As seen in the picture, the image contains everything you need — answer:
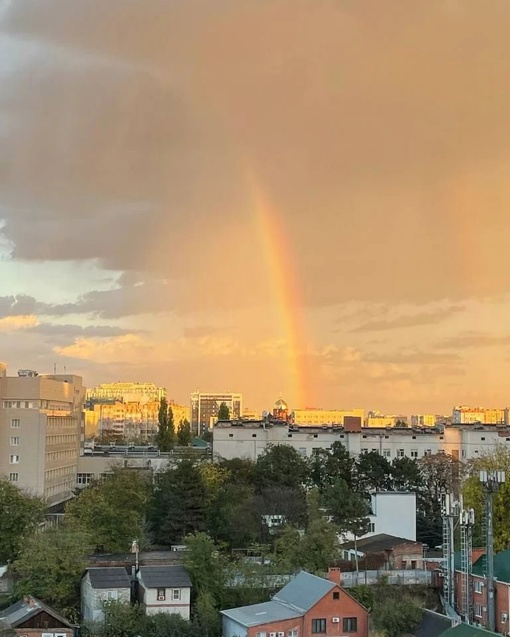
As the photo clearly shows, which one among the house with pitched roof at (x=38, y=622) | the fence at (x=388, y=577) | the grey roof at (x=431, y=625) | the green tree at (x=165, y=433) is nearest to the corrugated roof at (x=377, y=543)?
the fence at (x=388, y=577)

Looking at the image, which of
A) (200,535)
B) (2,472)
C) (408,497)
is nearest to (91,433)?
(2,472)

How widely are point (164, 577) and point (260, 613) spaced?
14.0ft

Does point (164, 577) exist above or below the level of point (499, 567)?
below

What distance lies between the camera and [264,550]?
3881cm

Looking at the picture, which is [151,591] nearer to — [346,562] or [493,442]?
[346,562]

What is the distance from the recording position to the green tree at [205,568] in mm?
33750

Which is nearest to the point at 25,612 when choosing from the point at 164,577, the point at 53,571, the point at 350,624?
the point at 53,571

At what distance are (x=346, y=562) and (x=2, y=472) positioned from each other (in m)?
24.0

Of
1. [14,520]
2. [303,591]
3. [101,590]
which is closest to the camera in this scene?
[303,591]

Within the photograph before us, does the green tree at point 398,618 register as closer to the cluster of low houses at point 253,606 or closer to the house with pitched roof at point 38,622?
the cluster of low houses at point 253,606

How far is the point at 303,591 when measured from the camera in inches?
1255

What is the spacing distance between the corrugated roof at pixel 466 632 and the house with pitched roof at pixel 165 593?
9818 millimetres

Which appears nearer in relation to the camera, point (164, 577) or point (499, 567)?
point (499, 567)

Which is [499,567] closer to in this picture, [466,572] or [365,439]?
[466,572]
